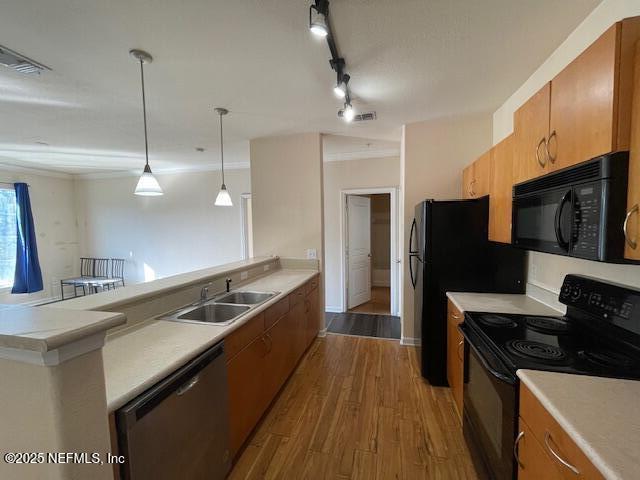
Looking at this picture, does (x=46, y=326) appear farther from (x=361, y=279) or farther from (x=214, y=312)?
(x=361, y=279)

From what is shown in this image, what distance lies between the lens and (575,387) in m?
0.94

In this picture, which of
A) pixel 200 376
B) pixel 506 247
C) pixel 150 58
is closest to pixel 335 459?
pixel 200 376

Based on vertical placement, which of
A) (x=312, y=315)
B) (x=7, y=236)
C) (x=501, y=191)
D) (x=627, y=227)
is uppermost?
(x=501, y=191)

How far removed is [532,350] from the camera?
1.21 metres

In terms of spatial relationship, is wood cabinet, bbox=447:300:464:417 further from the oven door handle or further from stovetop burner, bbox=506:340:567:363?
stovetop burner, bbox=506:340:567:363

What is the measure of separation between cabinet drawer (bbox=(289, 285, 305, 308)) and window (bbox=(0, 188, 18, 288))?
564cm

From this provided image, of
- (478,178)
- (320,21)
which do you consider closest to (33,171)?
(320,21)

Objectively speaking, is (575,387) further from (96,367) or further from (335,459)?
(96,367)

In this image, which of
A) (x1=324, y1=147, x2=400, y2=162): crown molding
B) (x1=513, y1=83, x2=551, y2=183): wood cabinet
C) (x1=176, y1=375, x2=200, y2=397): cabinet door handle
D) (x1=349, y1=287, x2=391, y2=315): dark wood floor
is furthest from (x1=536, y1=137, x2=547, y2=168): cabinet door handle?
(x1=349, y1=287, x2=391, y2=315): dark wood floor

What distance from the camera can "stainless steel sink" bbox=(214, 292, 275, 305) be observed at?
229 cm

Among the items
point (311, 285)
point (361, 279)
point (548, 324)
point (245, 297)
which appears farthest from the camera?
point (361, 279)

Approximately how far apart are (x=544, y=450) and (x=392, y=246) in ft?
11.1

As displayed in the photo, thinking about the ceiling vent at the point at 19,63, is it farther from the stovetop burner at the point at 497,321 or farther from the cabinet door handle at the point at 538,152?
the stovetop burner at the point at 497,321

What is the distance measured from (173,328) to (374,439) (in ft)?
5.07
